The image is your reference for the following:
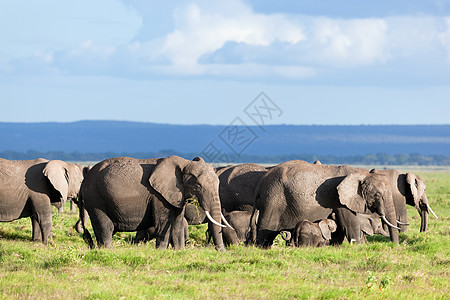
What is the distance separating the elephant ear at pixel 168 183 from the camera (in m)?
16.1

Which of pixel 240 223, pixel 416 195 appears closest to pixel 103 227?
pixel 240 223

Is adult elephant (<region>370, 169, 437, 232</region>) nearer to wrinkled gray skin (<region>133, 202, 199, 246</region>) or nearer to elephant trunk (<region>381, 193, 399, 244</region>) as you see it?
elephant trunk (<region>381, 193, 399, 244</region>)

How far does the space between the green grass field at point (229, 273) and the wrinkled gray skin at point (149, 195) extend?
922 millimetres

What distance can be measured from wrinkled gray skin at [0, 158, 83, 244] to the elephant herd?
2 centimetres

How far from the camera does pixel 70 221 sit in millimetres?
23672

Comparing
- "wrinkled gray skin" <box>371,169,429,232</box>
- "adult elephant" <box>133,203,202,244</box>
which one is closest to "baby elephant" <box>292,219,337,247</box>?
"adult elephant" <box>133,203,202,244</box>

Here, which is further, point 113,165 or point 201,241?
point 201,241

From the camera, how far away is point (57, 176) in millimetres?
18469

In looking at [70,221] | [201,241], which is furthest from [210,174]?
[70,221]

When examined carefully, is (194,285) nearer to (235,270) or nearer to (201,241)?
(235,270)

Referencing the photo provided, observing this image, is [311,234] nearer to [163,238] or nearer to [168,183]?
[163,238]

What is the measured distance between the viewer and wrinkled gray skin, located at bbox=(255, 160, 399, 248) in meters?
17.5

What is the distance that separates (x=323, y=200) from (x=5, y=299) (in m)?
8.53

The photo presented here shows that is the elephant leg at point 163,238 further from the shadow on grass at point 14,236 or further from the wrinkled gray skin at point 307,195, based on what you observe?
the shadow on grass at point 14,236
